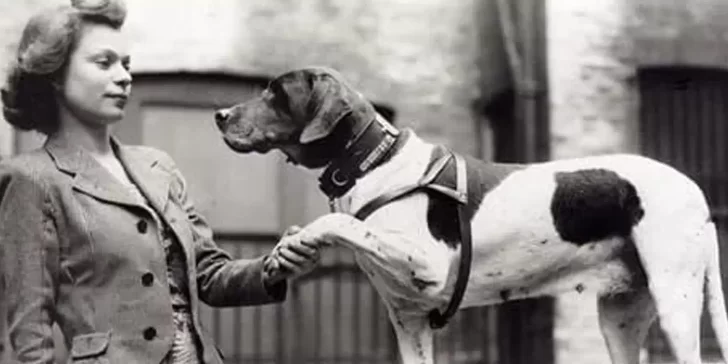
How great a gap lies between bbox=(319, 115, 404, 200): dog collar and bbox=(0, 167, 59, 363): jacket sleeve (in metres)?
0.37

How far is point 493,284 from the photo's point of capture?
76.8 inches

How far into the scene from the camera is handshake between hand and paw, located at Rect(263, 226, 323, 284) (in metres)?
1.89

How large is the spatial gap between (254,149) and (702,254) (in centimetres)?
62

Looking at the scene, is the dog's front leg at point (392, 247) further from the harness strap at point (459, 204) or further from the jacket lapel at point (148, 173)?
the jacket lapel at point (148, 173)

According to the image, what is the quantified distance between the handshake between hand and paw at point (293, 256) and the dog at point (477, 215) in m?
0.02

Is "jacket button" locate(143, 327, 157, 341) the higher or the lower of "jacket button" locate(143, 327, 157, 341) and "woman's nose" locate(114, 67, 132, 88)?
the lower

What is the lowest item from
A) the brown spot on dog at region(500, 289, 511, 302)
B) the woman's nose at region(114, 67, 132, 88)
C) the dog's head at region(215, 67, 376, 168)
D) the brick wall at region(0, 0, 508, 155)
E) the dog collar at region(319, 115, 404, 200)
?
the brown spot on dog at region(500, 289, 511, 302)

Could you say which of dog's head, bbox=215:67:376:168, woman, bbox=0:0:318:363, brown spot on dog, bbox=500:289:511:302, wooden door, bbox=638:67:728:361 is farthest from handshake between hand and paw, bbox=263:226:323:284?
wooden door, bbox=638:67:728:361

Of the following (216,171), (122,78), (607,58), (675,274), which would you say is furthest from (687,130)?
(122,78)

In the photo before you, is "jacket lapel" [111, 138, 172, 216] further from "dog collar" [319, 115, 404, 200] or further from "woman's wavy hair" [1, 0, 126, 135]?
"dog collar" [319, 115, 404, 200]

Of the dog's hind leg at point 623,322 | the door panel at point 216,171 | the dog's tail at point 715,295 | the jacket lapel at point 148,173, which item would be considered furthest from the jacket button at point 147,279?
the door panel at point 216,171

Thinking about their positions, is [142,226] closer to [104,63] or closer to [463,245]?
[104,63]

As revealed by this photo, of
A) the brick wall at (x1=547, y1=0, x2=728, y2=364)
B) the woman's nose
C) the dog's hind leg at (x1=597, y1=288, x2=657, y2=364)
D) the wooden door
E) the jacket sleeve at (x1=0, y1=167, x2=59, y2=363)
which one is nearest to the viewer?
the jacket sleeve at (x1=0, y1=167, x2=59, y2=363)

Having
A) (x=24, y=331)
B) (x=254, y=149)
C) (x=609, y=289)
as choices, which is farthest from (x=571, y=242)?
(x=24, y=331)
